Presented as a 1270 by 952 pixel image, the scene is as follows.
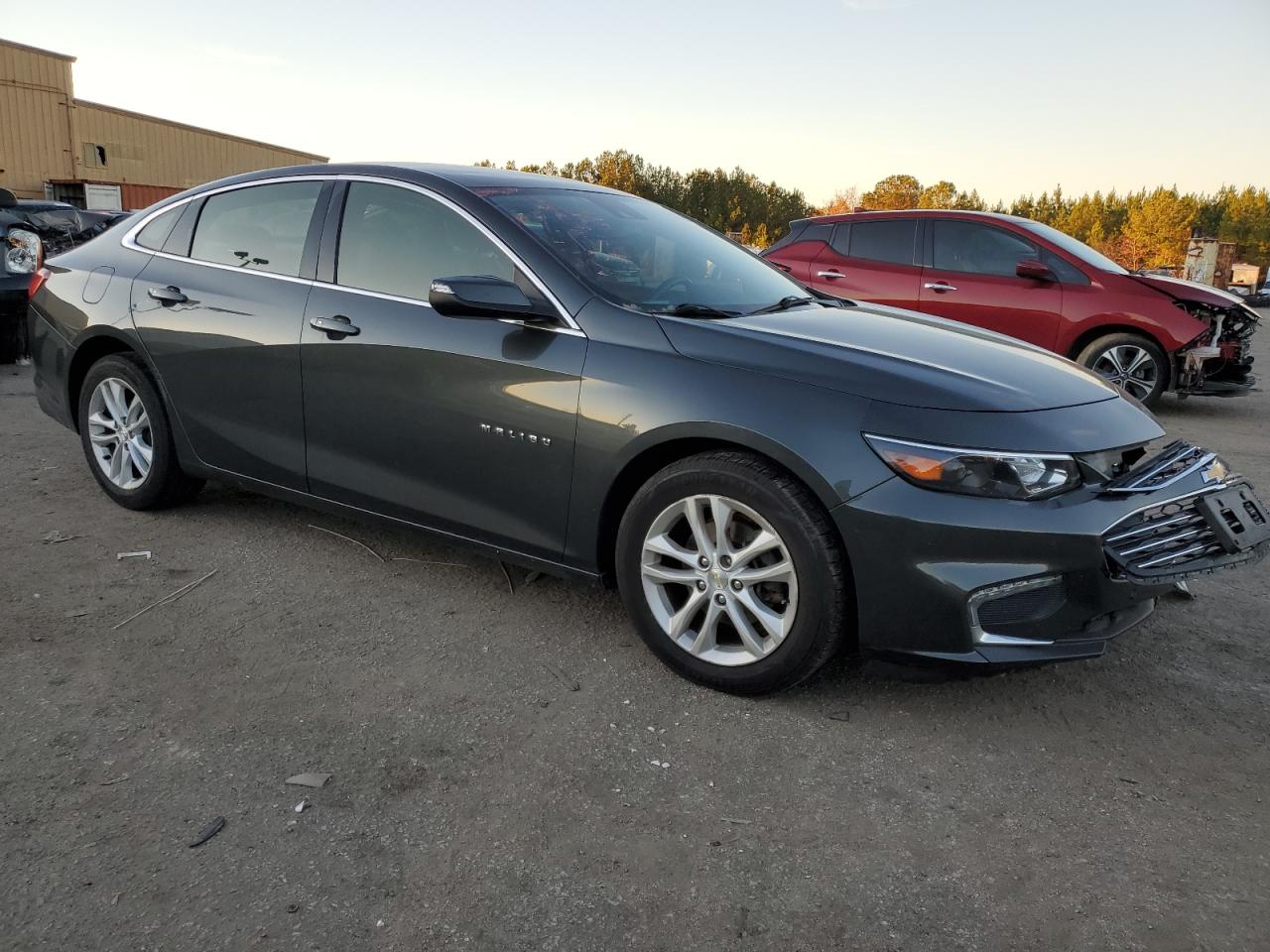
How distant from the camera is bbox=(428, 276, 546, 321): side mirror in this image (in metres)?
3.20

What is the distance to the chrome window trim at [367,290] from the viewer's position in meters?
3.30

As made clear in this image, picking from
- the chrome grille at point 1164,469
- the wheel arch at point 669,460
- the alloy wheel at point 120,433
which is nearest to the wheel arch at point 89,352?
the alloy wheel at point 120,433

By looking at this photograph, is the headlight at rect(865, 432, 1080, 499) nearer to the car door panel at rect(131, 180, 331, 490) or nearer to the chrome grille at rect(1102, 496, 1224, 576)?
the chrome grille at rect(1102, 496, 1224, 576)

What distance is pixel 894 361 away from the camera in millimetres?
3002

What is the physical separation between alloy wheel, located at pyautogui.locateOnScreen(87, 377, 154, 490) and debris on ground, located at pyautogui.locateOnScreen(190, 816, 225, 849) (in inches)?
103

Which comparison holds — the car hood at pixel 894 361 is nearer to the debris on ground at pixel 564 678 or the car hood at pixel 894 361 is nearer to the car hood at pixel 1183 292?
the debris on ground at pixel 564 678

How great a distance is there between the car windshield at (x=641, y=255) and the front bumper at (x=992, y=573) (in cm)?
109

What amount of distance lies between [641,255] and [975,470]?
1.57 m

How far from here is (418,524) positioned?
3691 mm

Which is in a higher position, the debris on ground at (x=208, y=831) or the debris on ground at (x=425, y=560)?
the debris on ground at (x=425, y=560)

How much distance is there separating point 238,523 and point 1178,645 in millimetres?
4017

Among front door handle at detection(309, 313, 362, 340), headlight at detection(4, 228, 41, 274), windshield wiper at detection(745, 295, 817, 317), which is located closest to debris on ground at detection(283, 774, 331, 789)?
front door handle at detection(309, 313, 362, 340)

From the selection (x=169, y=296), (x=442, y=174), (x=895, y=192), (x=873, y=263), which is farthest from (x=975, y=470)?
(x=895, y=192)

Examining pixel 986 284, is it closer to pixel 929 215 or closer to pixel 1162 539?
pixel 929 215
